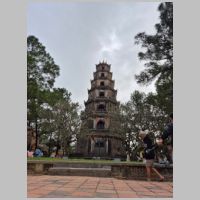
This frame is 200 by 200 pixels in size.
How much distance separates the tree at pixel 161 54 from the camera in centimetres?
1243

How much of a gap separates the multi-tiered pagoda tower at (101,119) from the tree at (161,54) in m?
17.1

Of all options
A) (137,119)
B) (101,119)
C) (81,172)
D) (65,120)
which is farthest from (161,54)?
(101,119)

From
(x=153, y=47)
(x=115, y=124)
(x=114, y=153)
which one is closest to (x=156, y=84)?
(x=153, y=47)

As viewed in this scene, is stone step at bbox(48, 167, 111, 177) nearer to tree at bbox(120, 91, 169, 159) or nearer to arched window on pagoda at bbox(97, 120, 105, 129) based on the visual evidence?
tree at bbox(120, 91, 169, 159)

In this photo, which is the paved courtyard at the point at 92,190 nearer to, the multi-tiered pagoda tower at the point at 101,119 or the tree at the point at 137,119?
the tree at the point at 137,119

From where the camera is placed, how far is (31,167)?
29.3 ft

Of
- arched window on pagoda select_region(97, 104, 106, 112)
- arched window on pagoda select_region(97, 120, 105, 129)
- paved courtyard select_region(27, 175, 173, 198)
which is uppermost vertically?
arched window on pagoda select_region(97, 104, 106, 112)

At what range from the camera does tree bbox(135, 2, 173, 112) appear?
40.8 feet

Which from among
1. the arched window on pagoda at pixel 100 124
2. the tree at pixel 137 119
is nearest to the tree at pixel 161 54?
the tree at pixel 137 119

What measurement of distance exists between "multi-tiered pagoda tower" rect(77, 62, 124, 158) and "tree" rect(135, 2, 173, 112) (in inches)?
675

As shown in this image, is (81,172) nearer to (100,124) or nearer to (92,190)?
(92,190)

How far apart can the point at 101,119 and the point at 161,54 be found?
848 inches

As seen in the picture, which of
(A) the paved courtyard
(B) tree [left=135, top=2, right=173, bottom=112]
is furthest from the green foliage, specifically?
(A) the paved courtyard

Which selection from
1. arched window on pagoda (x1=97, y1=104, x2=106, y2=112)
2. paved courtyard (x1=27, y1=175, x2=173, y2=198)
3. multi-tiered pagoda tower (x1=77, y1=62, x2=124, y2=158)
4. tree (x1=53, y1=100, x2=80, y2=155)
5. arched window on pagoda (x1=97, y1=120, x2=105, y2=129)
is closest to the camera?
paved courtyard (x1=27, y1=175, x2=173, y2=198)
